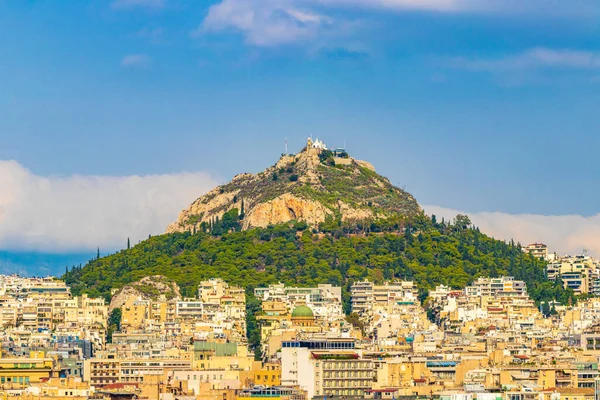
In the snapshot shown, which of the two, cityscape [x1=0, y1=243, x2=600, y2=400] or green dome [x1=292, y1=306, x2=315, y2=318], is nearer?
cityscape [x1=0, y1=243, x2=600, y2=400]

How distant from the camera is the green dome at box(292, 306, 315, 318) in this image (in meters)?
185

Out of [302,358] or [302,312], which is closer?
[302,358]

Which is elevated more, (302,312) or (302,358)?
(302,312)

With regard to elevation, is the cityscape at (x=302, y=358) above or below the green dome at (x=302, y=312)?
below

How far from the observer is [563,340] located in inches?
6678

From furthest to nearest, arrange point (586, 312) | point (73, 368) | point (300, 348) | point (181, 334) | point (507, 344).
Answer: point (586, 312)
point (181, 334)
point (507, 344)
point (73, 368)
point (300, 348)

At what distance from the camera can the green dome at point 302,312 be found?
185 meters

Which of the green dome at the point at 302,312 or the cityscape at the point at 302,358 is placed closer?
the cityscape at the point at 302,358

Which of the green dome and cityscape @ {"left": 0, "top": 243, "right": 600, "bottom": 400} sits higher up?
the green dome

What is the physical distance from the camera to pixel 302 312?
186000 mm

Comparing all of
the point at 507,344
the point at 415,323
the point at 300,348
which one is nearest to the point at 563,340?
the point at 507,344

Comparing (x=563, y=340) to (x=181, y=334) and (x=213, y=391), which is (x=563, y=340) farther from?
(x=213, y=391)

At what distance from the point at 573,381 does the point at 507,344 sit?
38628 millimetres

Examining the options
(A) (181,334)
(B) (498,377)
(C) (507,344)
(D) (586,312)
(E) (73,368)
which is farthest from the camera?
(D) (586,312)
